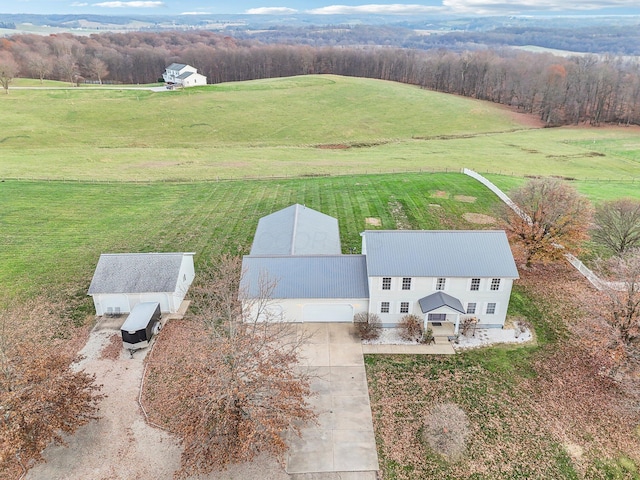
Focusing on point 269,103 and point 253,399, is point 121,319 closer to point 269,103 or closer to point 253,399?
point 253,399

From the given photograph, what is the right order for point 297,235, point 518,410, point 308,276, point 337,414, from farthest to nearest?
point 297,235 → point 308,276 → point 518,410 → point 337,414

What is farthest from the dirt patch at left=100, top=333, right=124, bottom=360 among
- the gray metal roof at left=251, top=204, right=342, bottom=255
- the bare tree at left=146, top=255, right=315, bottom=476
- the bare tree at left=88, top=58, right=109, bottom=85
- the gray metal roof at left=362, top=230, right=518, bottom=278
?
the bare tree at left=88, top=58, right=109, bottom=85

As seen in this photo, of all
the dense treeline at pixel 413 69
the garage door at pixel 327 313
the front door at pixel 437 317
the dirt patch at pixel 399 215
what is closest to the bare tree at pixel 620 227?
the dirt patch at pixel 399 215

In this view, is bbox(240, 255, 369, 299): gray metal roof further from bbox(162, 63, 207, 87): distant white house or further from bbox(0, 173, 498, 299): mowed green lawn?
bbox(162, 63, 207, 87): distant white house

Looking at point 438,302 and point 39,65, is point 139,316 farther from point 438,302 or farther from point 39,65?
point 39,65

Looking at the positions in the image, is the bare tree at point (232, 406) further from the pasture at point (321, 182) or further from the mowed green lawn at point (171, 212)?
the mowed green lawn at point (171, 212)

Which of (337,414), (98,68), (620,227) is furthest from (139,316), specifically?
(98,68)

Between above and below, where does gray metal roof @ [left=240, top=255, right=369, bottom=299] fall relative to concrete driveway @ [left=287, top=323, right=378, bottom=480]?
above
